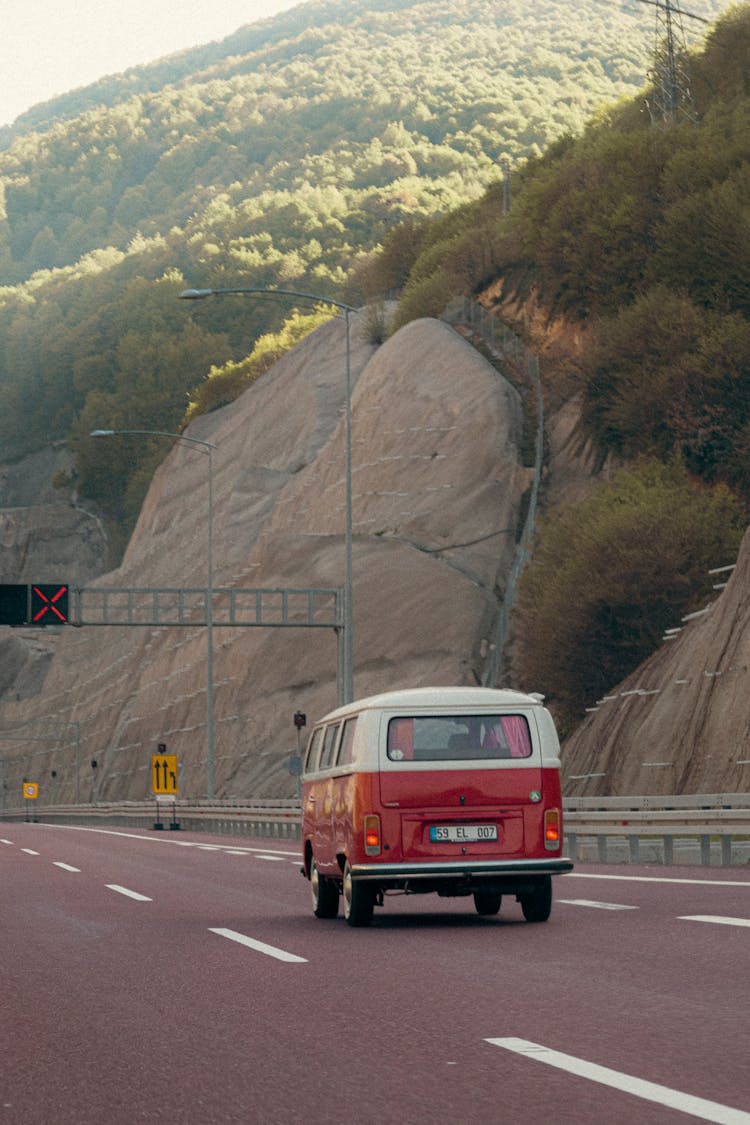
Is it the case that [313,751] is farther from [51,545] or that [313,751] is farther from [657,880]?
[51,545]

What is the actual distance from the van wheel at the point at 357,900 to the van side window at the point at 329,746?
154 centimetres

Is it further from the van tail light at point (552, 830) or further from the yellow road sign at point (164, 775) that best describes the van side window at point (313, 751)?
the yellow road sign at point (164, 775)

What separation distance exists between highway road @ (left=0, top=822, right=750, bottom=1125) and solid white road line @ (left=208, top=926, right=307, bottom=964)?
1.4 inches

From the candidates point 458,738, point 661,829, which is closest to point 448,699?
point 458,738

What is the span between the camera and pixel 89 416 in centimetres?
13850

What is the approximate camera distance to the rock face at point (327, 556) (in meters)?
62.5

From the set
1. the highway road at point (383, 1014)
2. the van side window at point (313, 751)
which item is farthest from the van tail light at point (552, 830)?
the van side window at point (313, 751)

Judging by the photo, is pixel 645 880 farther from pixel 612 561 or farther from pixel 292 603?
pixel 292 603

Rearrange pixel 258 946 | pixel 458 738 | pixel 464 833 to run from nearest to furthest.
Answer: pixel 258 946, pixel 464 833, pixel 458 738

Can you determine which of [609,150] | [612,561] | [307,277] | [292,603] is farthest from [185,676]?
[307,277]

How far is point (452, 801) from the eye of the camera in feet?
48.2

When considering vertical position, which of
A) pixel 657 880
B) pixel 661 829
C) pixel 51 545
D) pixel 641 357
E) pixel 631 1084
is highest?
pixel 51 545

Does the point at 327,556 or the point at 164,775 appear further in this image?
the point at 327,556

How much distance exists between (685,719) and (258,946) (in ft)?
74.1
